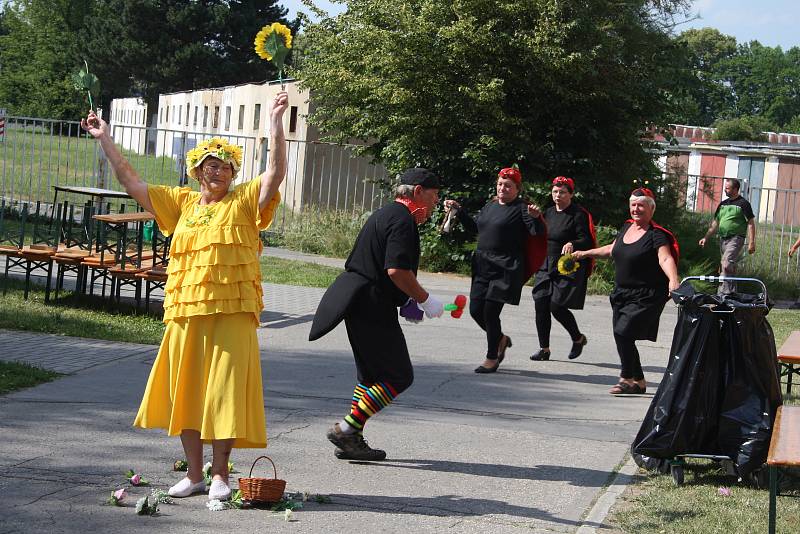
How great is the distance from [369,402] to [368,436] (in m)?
0.81

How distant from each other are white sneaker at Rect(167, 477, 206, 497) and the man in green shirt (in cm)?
1308

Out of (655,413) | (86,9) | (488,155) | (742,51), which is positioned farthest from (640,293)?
(742,51)

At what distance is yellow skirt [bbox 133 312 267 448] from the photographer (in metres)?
5.37

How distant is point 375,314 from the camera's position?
262 inches

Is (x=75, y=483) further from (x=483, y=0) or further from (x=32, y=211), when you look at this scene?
(x=32, y=211)

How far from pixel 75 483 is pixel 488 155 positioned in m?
14.4

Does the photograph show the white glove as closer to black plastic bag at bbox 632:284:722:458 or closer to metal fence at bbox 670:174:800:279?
black plastic bag at bbox 632:284:722:458

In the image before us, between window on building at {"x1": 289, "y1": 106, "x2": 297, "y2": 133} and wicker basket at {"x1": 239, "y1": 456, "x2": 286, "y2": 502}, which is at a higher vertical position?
window on building at {"x1": 289, "y1": 106, "x2": 297, "y2": 133}

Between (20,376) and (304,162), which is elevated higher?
(304,162)

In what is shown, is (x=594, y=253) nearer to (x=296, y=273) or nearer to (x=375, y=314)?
(x=375, y=314)

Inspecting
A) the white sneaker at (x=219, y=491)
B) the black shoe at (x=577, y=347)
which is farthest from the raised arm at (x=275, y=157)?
the black shoe at (x=577, y=347)

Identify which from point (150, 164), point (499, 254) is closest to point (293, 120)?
point (150, 164)

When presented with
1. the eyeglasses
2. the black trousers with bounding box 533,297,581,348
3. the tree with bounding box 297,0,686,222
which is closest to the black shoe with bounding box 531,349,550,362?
the black trousers with bounding box 533,297,581,348

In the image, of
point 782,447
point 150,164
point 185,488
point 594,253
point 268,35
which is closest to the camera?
point 782,447
